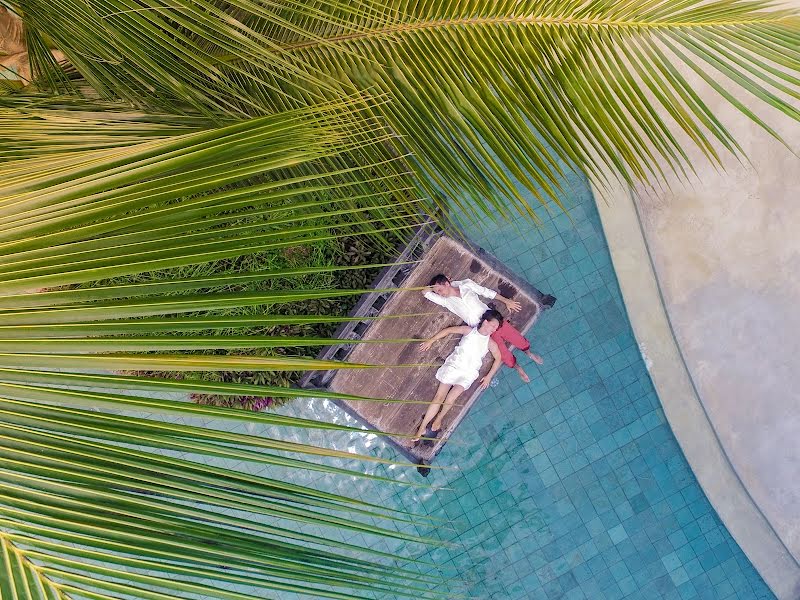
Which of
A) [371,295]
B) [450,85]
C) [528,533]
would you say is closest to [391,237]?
[371,295]

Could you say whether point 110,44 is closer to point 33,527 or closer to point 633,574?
point 33,527

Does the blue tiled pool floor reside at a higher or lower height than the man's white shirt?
lower

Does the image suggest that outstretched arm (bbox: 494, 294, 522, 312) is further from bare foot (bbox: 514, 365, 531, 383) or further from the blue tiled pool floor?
the blue tiled pool floor

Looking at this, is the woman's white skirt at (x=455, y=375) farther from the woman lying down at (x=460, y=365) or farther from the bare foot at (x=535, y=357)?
the bare foot at (x=535, y=357)

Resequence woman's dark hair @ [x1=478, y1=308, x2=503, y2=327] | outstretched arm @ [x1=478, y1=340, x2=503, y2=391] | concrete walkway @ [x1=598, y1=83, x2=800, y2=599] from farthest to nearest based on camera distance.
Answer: concrete walkway @ [x1=598, y1=83, x2=800, y2=599] → outstretched arm @ [x1=478, y1=340, x2=503, y2=391] → woman's dark hair @ [x1=478, y1=308, x2=503, y2=327]

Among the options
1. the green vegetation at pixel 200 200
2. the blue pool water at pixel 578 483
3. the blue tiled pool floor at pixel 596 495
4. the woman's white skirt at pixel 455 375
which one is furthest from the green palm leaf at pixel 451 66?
the blue tiled pool floor at pixel 596 495

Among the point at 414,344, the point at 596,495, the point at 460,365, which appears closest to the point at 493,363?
the point at 460,365

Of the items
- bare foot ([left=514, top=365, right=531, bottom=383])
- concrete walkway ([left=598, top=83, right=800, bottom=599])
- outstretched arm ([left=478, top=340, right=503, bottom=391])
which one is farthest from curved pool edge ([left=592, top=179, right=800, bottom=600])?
outstretched arm ([left=478, top=340, right=503, bottom=391])
